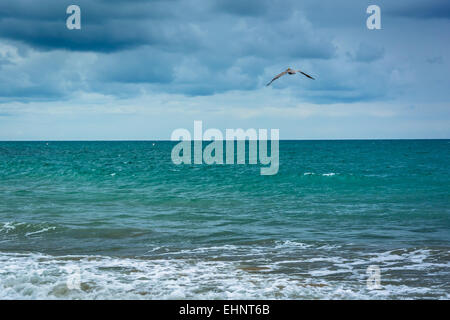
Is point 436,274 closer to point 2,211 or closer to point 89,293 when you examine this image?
point 89,293

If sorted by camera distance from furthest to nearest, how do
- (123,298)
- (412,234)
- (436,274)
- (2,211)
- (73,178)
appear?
(73,178) → (2,211) → (412,234) → (436,274) → (123,298)

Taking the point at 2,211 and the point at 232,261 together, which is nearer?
the point at 232,261

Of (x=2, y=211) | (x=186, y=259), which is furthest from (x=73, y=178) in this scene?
(x=186, y=259)

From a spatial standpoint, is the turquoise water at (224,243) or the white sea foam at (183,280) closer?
the white sea foam at (183,280)

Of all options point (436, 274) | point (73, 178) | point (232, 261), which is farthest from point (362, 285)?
point (73, 178)

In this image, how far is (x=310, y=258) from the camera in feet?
37.6

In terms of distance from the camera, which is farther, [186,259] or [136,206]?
[136,206]

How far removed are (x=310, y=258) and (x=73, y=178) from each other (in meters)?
28.1

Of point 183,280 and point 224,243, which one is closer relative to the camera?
point 183,280

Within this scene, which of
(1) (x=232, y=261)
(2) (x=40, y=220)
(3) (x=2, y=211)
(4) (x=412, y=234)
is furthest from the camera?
(3) (x=2, y=211)

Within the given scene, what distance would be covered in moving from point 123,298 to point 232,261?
3465 millimetres

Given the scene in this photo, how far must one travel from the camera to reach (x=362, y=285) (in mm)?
9250

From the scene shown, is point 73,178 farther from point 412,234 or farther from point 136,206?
point 412,234

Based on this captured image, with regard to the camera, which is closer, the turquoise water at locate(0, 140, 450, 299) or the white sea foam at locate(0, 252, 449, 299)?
the white sea foam at locate(0, 252, 449, 299)
